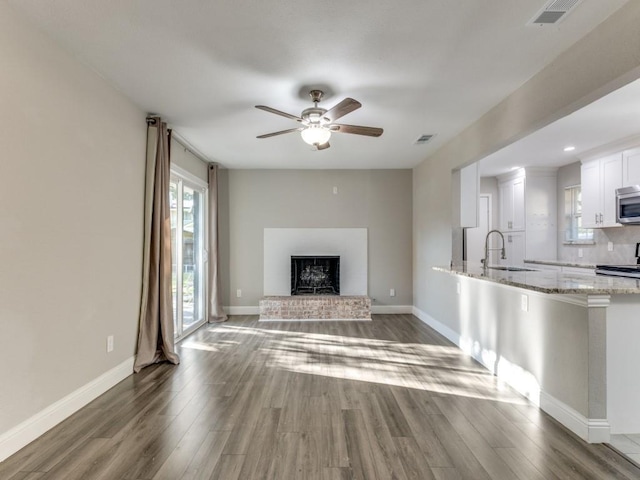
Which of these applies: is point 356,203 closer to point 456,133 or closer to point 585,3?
point 456,133

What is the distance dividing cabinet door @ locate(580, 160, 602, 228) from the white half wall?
3.38 meters

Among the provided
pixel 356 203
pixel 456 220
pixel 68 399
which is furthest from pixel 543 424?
pixel 356 203

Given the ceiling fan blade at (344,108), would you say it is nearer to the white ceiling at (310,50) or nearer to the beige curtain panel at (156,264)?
the white ceiling at (310,50)

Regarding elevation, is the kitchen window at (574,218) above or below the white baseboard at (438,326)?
above

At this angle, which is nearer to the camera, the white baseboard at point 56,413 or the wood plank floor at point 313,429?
the wood plank floor at point 313,429

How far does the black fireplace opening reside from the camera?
6074 millimetres

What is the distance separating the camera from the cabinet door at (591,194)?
16.3 ft

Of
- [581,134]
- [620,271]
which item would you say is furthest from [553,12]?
[620,271]

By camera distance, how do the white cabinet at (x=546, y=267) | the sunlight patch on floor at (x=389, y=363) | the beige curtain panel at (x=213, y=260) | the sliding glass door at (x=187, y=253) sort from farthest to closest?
the beige curtain panel at (x=213, y=260) → the white cabinet at (x=546, y=267) → the sliding glass door at (x=187, y=253) → the sunlight patch on floor at (x=389, y=363)

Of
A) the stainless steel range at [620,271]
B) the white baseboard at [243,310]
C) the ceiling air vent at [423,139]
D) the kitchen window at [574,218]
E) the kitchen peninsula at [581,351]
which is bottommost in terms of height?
the white baseboard at [243,310]

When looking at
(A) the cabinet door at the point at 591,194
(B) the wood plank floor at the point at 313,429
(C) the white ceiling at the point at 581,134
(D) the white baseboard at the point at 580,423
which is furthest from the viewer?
(A) the cabinet door at the point at 591,194

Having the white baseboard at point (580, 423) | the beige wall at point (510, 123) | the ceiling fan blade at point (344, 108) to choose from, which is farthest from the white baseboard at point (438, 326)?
the ceiling fan blade at point (344, 108)

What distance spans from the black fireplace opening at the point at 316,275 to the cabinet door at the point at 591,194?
12.8 feet

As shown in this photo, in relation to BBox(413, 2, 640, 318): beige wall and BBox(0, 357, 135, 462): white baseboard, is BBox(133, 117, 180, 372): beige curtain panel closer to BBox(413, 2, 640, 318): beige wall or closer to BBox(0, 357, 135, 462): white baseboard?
BBox(0, 357, 135, 462): white baseboard
